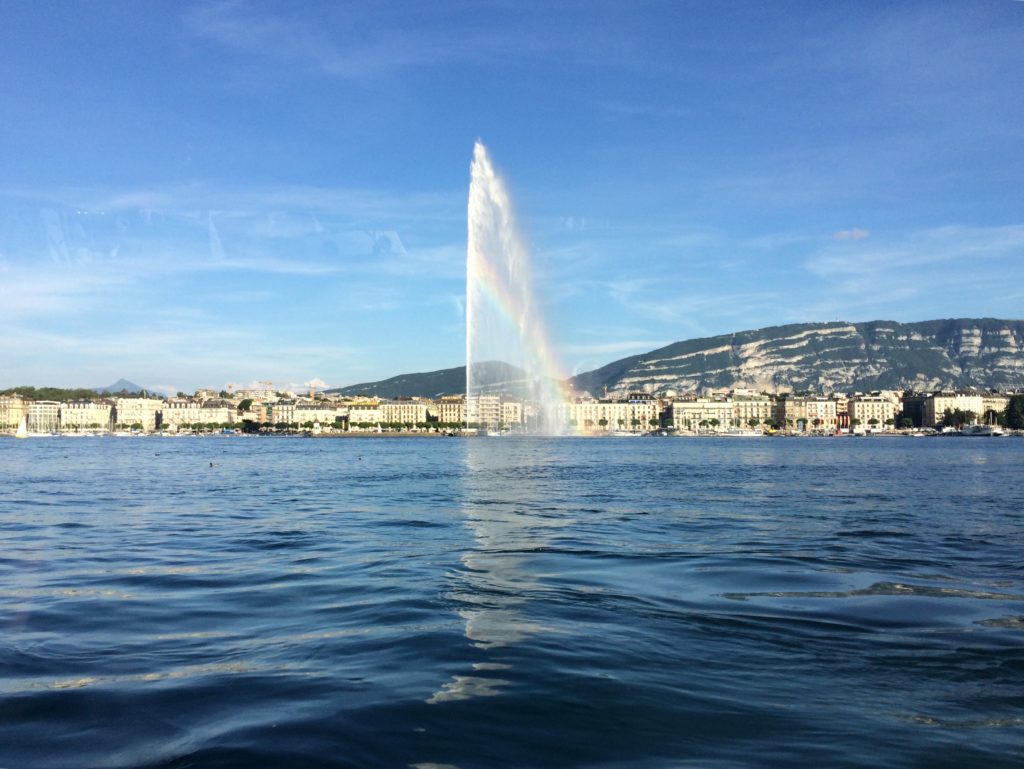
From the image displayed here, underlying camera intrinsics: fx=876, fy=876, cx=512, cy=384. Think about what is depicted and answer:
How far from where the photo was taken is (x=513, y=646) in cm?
808

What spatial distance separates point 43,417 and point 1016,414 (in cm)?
20042

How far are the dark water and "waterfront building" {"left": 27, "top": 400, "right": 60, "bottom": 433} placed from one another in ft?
648

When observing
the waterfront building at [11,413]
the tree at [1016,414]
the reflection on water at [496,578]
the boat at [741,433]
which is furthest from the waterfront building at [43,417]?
the tree at [1016,414]

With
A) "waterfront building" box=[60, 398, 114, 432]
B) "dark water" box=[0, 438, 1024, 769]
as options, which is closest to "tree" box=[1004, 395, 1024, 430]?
"dark water" box=[0, 438, 1024, 769]

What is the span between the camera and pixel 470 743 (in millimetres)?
5652

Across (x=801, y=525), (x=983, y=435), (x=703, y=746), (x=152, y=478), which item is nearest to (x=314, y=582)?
(x=703, y=746)

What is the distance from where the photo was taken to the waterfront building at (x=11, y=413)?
188125mm

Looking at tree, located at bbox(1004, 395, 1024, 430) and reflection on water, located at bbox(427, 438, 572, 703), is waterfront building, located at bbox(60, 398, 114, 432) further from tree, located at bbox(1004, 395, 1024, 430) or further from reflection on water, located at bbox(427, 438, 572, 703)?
→ reflection on water, located at bbox(427, 438, 572, 703)

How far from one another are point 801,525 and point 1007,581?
24.1 feet

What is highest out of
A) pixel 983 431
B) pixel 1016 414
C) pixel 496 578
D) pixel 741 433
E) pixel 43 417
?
pixel 1016 414

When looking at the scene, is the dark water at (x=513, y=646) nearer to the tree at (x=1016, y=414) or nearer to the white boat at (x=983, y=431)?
the white boat at (x=983, y=431)

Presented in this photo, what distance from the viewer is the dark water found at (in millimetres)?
5629

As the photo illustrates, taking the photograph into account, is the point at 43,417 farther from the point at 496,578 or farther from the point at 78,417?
the point at 496,578

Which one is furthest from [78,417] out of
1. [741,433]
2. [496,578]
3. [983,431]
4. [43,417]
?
[496,578]
